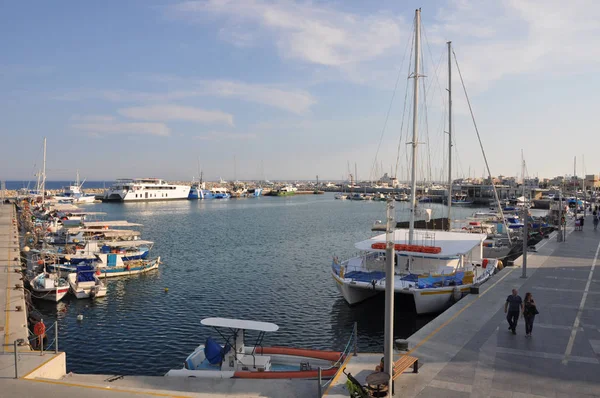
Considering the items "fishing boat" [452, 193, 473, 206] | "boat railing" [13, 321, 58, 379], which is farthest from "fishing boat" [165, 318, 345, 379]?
"fishing boat" [452, 193, 473, 206]

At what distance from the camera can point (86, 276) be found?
2970cm

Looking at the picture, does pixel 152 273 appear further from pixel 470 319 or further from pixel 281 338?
pixel 470 319

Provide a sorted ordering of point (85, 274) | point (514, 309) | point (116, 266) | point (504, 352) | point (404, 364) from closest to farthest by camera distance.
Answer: point (404, 364) → point (504, 352) → point (514, 309) → point (85, 274) → point (116, 266)

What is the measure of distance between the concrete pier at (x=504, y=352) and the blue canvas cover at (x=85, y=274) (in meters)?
21.9

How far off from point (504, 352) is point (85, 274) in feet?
83.1

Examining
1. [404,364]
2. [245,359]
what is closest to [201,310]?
[245,359]

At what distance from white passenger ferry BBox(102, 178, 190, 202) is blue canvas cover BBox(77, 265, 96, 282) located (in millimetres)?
118614

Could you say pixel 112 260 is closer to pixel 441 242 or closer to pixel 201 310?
pixel 201 310

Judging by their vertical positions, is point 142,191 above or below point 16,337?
above

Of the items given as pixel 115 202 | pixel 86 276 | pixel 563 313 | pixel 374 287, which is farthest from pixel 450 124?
pixel 115 202

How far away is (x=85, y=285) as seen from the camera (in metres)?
28.9

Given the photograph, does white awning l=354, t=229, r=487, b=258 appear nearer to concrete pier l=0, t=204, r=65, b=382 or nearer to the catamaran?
the catamaran

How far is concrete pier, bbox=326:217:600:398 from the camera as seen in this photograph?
37.7 feet

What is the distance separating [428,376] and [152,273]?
2854 cm
